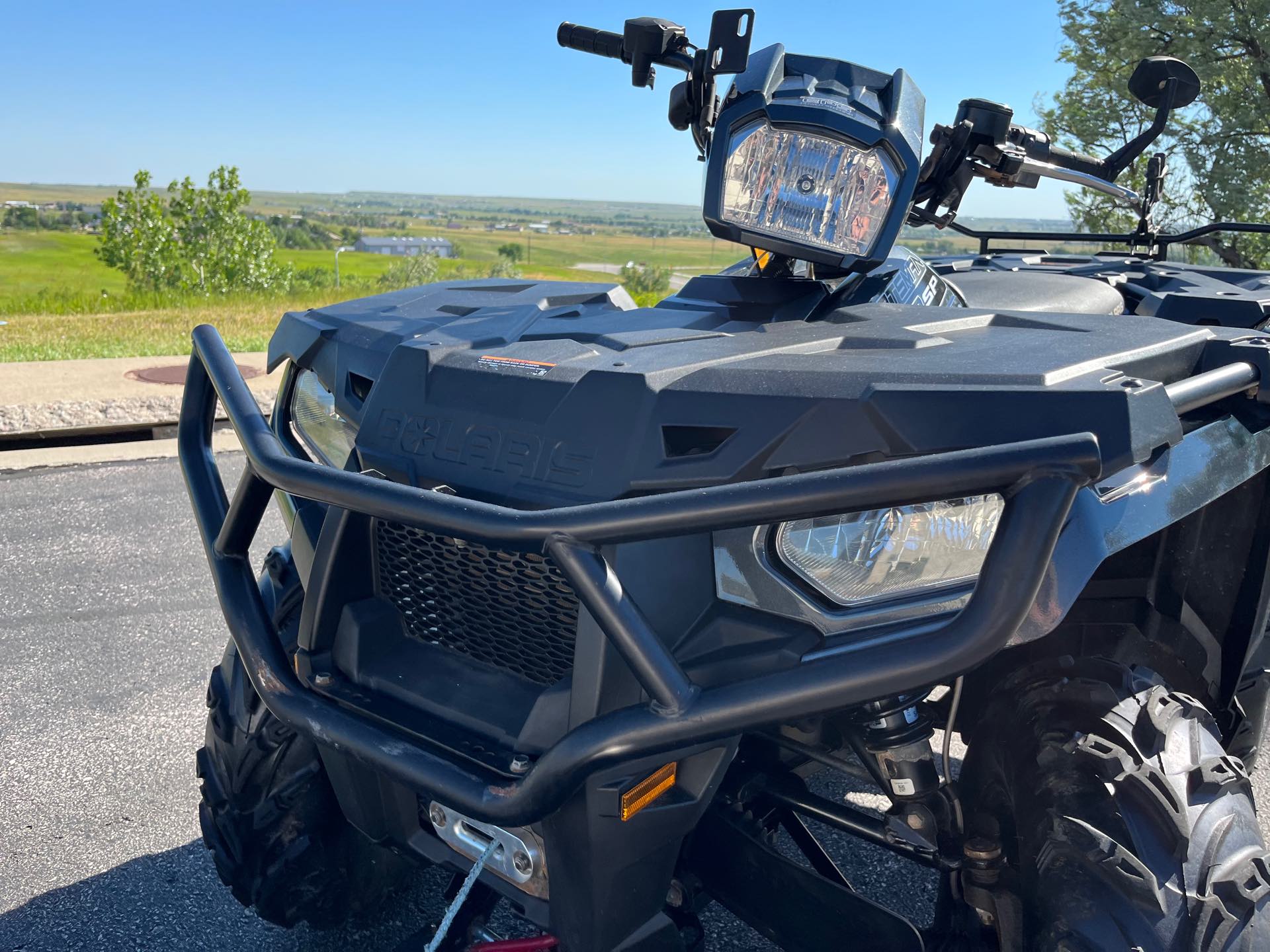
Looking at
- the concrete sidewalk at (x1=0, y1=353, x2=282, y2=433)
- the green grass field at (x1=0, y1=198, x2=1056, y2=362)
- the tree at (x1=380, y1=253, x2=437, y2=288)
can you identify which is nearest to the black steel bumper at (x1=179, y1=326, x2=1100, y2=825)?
the green grass field at (x1=0, y1=198, x2=1056, y2=362)

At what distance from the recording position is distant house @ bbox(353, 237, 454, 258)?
209 ft

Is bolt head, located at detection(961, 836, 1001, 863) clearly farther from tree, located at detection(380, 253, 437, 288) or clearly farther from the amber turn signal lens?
tree, located at detection(380, 253, 437, 288)

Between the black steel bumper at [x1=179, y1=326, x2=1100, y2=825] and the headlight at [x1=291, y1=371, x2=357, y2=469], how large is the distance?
560mm

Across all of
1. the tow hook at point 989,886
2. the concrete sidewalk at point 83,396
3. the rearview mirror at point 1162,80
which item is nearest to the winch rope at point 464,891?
the tow hook at point 989,886

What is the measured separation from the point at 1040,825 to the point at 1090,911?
Result: 0.16 meters

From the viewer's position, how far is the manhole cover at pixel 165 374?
8211 millimetres

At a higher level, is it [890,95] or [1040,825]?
[890,95]

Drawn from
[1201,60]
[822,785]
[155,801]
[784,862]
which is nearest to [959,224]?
[822,785]

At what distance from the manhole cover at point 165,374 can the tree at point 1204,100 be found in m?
10.1

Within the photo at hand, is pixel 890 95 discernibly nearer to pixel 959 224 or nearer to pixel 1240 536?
pixel 1240 536

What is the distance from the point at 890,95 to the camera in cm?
202

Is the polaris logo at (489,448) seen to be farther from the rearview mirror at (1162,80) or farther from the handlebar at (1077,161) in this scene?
the rearview mirror at (1162,80)

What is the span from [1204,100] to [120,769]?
14.8m

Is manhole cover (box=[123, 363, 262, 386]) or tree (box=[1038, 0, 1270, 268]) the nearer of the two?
manhole cover (box=[123, 363, 262, 386])
